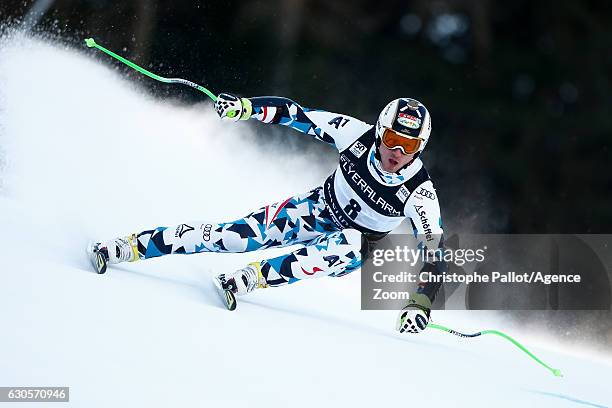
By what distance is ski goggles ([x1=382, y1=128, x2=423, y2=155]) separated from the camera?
3.84 m

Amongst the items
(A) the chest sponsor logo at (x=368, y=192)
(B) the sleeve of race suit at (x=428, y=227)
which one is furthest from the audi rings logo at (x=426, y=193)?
(A) the chest sponsor logo at (x=368, y=192)

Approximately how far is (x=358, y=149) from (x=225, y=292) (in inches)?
32.7

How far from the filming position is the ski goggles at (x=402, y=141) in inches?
151

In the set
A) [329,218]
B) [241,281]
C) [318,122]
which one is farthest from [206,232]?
[318,122]

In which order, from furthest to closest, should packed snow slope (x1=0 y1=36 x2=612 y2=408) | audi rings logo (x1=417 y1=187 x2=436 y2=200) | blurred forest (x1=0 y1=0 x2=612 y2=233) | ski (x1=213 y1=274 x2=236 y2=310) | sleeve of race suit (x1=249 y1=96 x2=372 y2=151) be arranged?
blurred forest (x1=0 y1=0 x2=612 y2=233) < sleeve of race suit (x1=249 y1=96 x2=372 y2=151) < audi rings logo (x1=417 y1=187 x2=436 y2=200) < ski (x1=213 y1=274 x2=236 y2=310) < packed snow slope (x1=0 y1=36 x2=612 y2=408)

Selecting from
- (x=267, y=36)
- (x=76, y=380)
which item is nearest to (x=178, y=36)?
(x=267, y=36)

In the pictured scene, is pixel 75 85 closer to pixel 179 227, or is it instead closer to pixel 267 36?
pixel 179 227

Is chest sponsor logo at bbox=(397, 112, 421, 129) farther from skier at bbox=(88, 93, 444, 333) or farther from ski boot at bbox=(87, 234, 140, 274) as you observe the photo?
ski boot at bbox=(87, 234, 140, 274)

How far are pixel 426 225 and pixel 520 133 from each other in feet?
28.2

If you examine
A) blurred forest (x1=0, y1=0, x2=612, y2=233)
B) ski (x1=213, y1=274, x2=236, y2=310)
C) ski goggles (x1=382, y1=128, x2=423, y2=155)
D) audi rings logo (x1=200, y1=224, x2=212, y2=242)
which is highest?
blurred forest (x1=0, y1=0, x2=612, y2=233)

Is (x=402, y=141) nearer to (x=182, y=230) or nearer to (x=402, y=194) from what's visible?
(x=402, y=194)

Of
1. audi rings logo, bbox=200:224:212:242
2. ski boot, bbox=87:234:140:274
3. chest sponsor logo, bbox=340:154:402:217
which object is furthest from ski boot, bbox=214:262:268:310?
chest sponsor logo, bbox=340:154:402:217

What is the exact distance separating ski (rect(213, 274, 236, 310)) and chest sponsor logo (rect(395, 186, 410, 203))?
793 millimetres

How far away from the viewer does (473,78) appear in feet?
39.8
